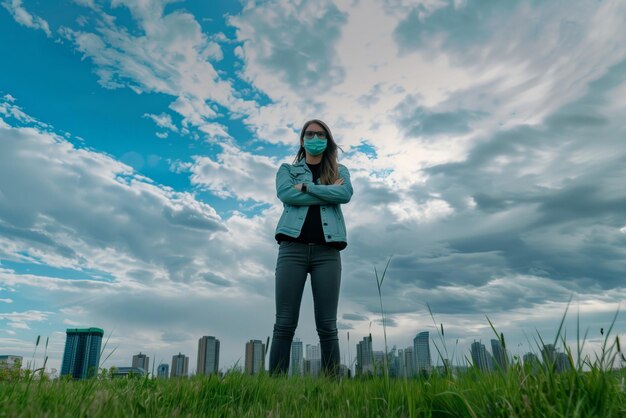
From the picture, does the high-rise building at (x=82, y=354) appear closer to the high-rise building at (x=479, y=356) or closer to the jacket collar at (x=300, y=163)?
the high-rise building at (x=479, y=356)

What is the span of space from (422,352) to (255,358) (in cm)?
194

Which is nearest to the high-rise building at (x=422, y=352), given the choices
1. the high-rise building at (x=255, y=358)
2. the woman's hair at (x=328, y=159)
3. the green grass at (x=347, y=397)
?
the green grass at (x=347, y=397)

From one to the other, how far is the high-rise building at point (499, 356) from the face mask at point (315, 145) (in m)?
4.55

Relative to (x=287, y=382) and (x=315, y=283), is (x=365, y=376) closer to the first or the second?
(x=287, y=382)

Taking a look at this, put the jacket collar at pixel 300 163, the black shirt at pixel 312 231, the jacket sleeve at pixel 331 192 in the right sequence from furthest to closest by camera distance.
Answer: the jacket collar at pixel 300 163
the jacket sleeve at pixel 331 192
the black shirt at pixel 312 231

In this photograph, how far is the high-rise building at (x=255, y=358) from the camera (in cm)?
448

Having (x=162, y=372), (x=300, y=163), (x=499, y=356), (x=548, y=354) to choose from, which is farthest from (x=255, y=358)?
(x=300, y=163)

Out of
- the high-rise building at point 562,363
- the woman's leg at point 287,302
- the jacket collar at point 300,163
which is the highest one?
the jacket collar at point 300,163

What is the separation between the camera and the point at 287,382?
436cm

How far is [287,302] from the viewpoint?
244 inches

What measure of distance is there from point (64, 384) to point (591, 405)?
11.8 feet

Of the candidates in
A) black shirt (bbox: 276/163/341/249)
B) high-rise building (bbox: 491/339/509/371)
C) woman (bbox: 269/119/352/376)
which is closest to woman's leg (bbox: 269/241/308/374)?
woman (bbox: 269/119/352/376)

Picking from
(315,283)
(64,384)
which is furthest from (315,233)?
(64,384)

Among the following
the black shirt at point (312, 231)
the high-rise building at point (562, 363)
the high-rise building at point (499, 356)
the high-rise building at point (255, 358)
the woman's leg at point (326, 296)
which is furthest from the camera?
the black shirt at point (312, 231)
